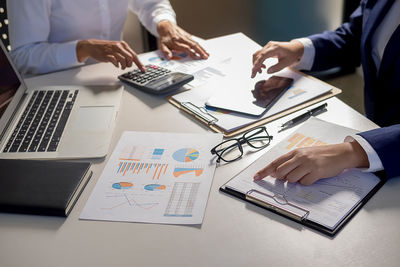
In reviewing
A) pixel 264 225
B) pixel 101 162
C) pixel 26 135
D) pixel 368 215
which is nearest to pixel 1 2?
pixel 26 135

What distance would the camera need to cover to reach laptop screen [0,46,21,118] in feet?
3.60

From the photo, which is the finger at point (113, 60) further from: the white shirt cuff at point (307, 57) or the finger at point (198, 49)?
the white shirt cuff at point (307, 57)

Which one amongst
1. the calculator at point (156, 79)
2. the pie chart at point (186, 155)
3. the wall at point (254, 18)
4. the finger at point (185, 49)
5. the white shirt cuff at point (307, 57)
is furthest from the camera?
the wall at point (254, 18)

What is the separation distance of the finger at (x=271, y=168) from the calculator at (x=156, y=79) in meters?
0.46

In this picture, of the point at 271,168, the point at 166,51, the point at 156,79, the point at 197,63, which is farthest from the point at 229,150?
the point at 166,51

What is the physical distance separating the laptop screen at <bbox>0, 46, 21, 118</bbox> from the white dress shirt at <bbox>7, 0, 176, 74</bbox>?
236mm

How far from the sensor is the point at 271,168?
863 mm

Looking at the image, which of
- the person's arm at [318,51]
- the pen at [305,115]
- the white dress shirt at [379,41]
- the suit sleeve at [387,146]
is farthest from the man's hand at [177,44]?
the suit sleeve at [387,146]

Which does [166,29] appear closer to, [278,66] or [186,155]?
[278,66]

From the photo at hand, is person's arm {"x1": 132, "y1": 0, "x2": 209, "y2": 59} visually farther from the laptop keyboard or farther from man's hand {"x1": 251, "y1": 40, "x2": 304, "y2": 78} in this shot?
the laptop keyboard

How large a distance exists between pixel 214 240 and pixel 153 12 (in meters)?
1.27

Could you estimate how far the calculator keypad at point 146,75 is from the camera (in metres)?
1.27

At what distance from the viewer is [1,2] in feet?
4.99

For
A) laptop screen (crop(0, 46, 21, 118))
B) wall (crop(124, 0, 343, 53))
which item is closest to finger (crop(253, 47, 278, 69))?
laptop screen (crop(0, 46, 21, 118))
